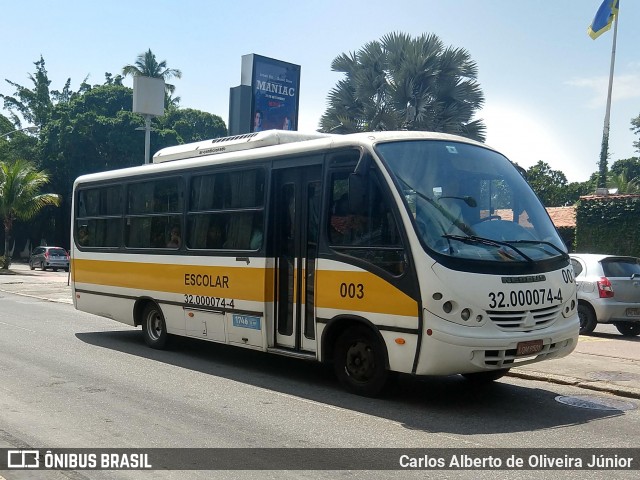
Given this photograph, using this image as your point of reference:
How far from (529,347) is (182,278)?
565 centimetres

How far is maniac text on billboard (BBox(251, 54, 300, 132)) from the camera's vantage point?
880 inches

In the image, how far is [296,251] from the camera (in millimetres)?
9500

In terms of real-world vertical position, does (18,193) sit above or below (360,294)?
above

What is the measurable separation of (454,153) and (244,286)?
3.36 m

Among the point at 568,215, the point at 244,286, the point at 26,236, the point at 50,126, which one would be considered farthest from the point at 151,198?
the point at 26,236

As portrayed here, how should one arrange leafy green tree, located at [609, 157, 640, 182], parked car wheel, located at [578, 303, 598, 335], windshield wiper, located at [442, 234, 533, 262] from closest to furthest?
windshield wiper, located at [442, 234, 533, 262] < parked car wheel, located at [578, 303, 598, 335] < leafy green tree, located at [609, 157, 640, 182]

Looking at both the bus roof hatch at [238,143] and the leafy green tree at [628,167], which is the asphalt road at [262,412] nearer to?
the bus roof hatch at [238,143]

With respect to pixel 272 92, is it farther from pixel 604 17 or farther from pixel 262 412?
pixel 604 17

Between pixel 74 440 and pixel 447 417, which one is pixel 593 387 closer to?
pixel 447 417

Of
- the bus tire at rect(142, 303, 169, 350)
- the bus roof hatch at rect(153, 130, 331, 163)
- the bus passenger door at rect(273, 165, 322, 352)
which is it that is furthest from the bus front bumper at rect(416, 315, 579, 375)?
the bus tire at rect(142, 303, 169, 350)

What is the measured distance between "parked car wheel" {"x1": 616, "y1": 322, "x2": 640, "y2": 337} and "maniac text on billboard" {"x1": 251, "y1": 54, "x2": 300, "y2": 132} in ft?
37.6

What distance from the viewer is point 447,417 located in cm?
786

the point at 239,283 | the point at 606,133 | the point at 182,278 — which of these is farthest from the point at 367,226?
the point at 606,133

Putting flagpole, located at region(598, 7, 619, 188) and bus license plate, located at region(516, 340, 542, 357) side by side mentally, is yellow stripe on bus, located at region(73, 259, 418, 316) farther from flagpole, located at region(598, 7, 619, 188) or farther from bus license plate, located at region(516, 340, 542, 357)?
flagpole, located at region(598, 7, 619, 188)
